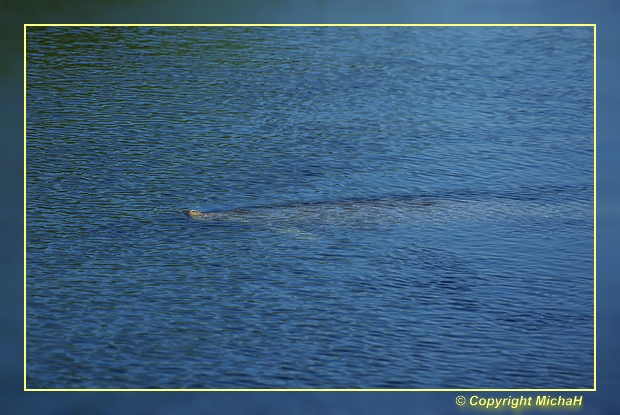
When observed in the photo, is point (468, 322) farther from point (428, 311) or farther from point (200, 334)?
point (200, 334)

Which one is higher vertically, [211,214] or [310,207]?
[310,207]

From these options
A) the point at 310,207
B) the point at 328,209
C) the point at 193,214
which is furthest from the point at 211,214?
the point at 328,209

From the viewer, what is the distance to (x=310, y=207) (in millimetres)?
20453

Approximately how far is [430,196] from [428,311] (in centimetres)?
497

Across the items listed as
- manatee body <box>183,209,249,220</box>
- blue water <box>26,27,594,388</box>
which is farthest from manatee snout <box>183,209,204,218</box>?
blue water <box>26,27,594,388</box>

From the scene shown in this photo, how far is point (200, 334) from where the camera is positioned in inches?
625

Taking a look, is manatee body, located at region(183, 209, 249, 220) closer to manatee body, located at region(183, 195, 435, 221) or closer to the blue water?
manatee body, located at region(183, 195, 435, 221)

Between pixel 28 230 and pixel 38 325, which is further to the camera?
pixel 28 230

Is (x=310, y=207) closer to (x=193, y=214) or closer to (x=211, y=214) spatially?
(x=211, y=214)

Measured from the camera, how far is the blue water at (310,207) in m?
15.4

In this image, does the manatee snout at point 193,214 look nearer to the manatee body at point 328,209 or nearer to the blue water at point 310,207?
the manatee body at point 328,209

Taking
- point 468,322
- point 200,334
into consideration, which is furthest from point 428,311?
point 200,334

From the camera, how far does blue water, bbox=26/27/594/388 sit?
50.6 ft

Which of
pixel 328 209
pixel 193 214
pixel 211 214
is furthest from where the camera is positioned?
pixel 328 209
